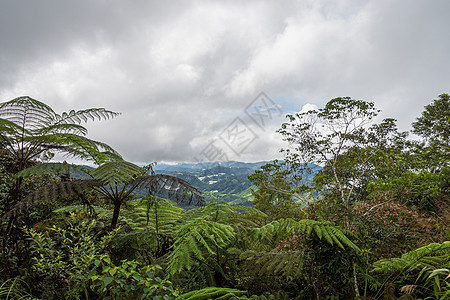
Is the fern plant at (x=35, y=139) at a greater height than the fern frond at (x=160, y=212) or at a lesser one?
greater

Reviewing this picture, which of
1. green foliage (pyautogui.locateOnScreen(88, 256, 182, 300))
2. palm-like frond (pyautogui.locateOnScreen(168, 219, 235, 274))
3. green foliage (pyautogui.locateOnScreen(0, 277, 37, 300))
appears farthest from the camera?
green foliage (pyautogui.locateOnScreen(0, 277, 37, 300))

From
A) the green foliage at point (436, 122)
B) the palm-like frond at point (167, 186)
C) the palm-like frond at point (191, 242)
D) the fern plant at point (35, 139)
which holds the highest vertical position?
the green foliage at point (436, 122)

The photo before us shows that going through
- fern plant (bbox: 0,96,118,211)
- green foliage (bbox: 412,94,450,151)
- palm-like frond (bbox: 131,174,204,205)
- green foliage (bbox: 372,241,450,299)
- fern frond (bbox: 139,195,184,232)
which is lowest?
green foliage (bbox: 372,241,450,299)

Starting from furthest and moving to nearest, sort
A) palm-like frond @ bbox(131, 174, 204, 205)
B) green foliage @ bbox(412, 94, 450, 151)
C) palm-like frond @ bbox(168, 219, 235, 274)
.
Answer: green foliage @ bbox(412, 94, 450, 151) → palm-like frond @ bbox(131, 174, 204, 205) → palm-like frond @ bbox(168, 219, 235, 274)

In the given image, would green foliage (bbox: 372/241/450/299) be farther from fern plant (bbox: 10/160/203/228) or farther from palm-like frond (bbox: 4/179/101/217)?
palm-like frond (bbox: 4/179/101/217)

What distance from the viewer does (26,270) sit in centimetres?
254

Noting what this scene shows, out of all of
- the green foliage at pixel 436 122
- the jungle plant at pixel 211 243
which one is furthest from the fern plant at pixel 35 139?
the green foliage at pixel 436 122

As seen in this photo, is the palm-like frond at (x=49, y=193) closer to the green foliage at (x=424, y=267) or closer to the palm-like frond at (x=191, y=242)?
the palm-like frond at (x=191, y=242)

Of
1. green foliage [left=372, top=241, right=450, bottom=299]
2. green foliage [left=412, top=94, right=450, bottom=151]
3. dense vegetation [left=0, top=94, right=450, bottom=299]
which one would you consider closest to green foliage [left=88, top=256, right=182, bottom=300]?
dense vegetation [left=0, top=94, right=450, bottom=299]

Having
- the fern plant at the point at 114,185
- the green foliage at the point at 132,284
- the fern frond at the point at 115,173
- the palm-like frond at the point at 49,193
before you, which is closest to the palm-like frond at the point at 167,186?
the fern plant at the point at 114,185

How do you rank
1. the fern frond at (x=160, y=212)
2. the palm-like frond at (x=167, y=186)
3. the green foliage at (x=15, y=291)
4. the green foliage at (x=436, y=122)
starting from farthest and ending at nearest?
the green foliage at (x=436, y=122), the fern frond at (x=160, y=212), the palm-like frond at (x=167, y=186), the green foliage at (x=15, y=291)

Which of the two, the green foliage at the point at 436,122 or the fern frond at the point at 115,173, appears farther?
the green foliage at the point at 436,122

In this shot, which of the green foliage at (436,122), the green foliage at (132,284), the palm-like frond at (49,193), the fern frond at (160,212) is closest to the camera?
the green foliage at (132,284)

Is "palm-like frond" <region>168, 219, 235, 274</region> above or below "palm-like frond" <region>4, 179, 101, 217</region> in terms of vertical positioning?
below
